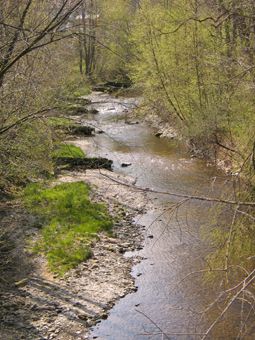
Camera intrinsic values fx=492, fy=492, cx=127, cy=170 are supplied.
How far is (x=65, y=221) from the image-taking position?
13.5m

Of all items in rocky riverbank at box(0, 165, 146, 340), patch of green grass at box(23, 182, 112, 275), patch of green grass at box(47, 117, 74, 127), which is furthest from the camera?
patch of green grass at box(23, 182, 112, 275)

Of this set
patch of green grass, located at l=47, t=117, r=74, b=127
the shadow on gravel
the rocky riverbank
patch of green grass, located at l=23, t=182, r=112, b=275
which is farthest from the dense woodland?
the rocky riverbank

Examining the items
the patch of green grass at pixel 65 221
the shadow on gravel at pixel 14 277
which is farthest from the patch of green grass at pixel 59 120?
the patch of green grass at pixel 65 221

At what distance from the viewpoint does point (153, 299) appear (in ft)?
32.4

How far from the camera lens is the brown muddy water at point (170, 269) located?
8648 millimetres

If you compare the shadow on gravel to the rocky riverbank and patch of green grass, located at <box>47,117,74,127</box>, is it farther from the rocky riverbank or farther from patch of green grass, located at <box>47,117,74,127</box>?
patch of green grass, located at <box>47,117,74,127</box>

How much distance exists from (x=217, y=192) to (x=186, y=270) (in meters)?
4.25

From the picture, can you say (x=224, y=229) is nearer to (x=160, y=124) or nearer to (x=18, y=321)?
→ (x=18, y=321)

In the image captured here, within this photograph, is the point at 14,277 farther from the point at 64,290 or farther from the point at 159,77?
the point at 159,77

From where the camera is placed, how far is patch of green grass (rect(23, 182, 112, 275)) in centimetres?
1159

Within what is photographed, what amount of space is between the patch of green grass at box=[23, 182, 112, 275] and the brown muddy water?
4.07 feet

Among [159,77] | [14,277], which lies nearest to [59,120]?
[14,277]

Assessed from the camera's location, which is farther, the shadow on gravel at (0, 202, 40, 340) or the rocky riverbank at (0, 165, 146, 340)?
the rocky riverbank at (0, 165, 146, 340)

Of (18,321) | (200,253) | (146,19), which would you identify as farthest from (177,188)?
(146,19)
